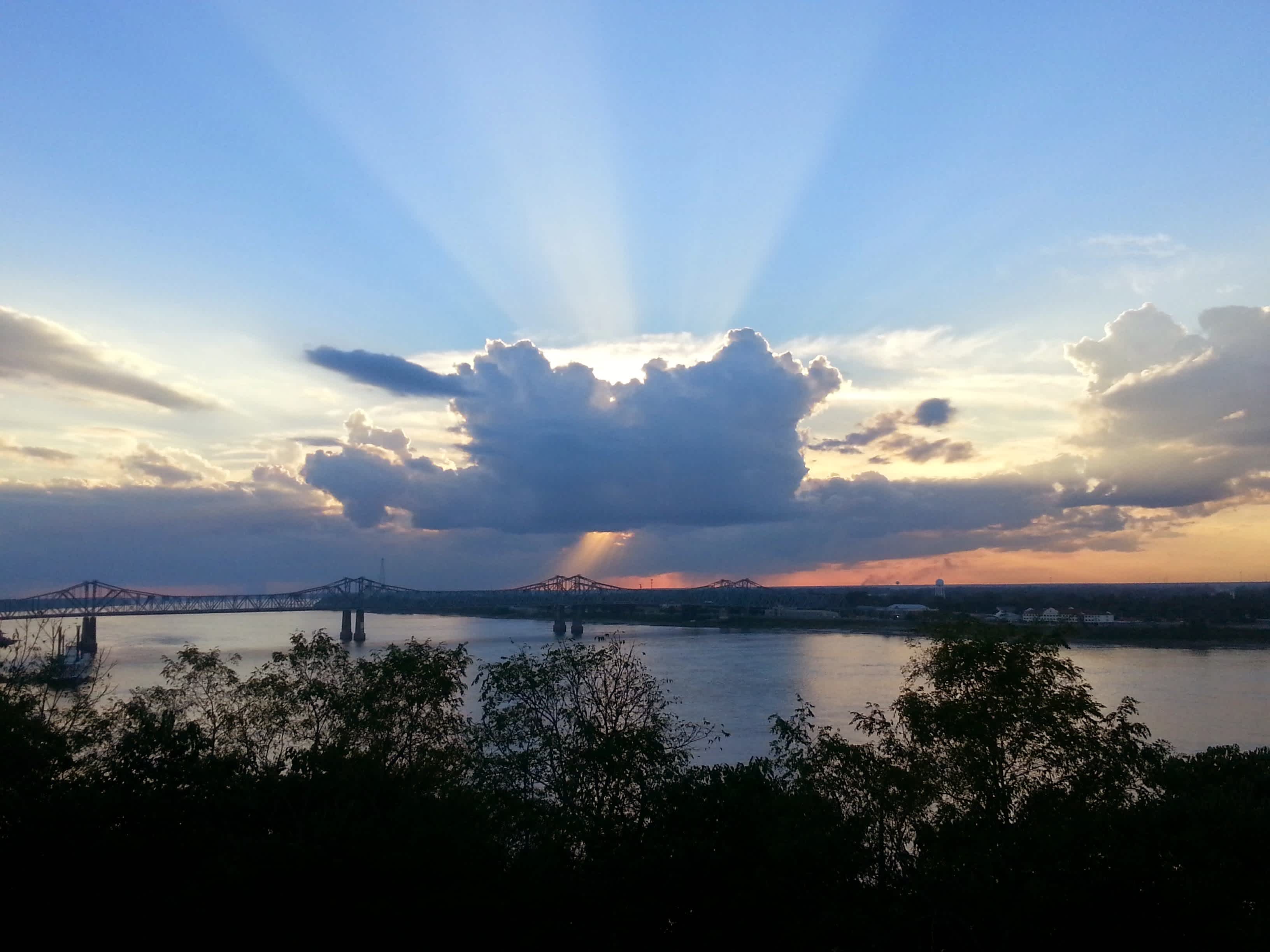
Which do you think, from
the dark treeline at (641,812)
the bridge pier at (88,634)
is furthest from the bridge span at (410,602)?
the dark treeline at (641,812)

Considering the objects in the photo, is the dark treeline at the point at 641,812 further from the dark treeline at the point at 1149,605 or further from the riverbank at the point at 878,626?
the dark treeline at the point at 1149,605

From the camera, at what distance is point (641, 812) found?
5461 mm

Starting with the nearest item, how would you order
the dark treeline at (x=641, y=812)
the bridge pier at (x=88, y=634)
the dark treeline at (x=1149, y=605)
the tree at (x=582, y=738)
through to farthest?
the dark treeline at (x=641, y=812), the tree at (x=582, y=738), the bridge pier at (x=88, y=634), the dark treeline at (x=1149, y=605)

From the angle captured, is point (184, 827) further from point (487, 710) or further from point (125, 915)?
point (487, 710)

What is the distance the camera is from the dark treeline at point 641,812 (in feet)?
14.6

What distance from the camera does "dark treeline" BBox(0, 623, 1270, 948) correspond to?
4.45m

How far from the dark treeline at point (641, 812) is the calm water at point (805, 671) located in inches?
201

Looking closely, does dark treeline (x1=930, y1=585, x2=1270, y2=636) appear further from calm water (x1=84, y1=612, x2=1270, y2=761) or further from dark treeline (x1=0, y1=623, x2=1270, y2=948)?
dark treeline (x1=0, y1=623, x2=1270, y2=948)

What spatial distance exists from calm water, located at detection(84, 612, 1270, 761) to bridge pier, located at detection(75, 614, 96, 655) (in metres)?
0.89

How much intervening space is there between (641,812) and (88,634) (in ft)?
115

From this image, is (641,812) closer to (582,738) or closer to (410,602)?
(582,738)

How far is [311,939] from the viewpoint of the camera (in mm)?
4402

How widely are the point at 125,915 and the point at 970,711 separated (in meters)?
5.10

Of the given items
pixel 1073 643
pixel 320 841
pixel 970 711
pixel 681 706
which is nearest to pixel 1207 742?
pixel 681 706
